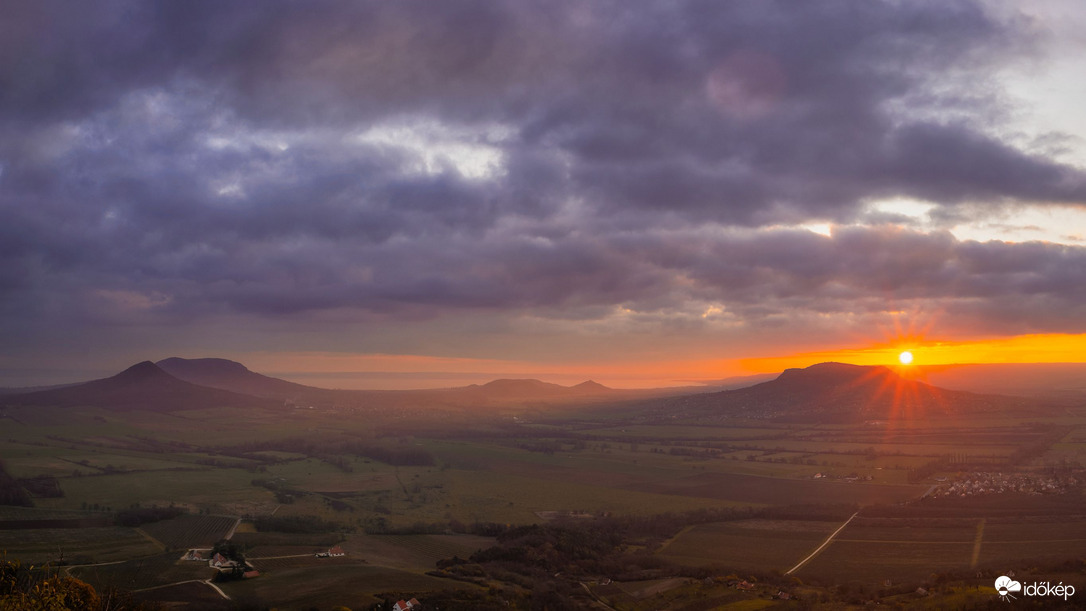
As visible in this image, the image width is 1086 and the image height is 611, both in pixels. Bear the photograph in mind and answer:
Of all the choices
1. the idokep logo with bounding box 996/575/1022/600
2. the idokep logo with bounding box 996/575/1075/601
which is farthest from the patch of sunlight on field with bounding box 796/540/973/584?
the idokep logo with bounding box 996/575/1075/601

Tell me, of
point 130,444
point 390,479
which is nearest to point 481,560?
point 390,479

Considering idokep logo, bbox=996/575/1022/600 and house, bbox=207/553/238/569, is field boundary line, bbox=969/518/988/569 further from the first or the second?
house, bbox=207/553/238/569

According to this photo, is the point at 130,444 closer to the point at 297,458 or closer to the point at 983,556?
the point at 297,458

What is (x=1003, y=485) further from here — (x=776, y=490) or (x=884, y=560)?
(x=884, y=560)

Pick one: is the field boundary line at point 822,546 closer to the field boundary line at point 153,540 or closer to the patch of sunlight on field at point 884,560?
the patch of sunlight on field at point 884,560

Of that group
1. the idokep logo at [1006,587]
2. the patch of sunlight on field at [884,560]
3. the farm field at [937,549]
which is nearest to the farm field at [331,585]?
the patch of sunlight on field at [884,560]

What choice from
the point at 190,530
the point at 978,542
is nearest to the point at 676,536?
the point at 978,542

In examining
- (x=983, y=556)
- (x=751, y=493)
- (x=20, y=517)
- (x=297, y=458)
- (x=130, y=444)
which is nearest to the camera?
(x=983, y=556)

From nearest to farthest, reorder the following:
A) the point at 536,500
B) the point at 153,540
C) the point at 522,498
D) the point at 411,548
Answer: the point at 411,548 → the point at 153,540 → the point at 536,500 → the point at 522,498
